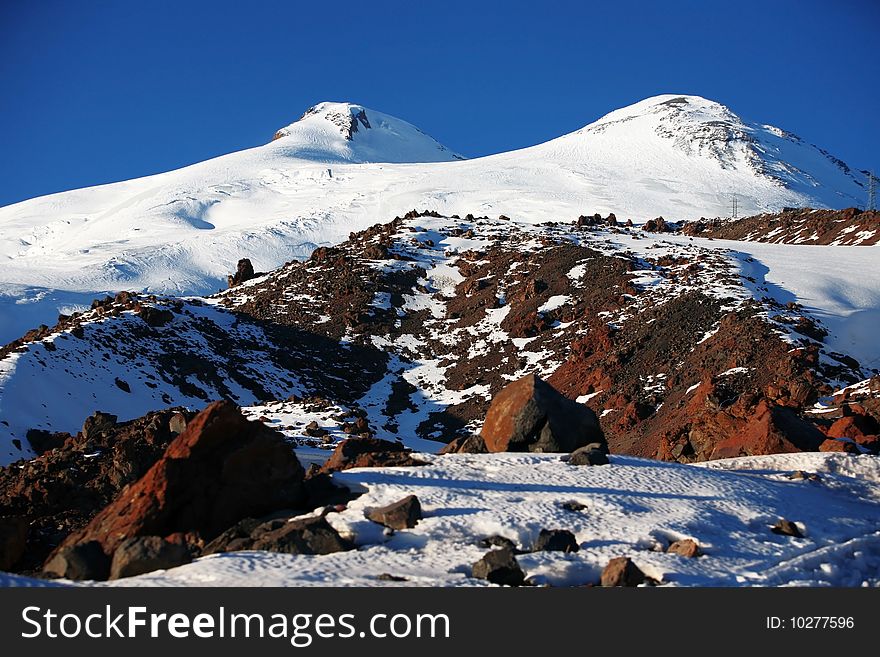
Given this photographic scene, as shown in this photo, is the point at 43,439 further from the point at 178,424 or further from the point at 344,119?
the point at 344,119

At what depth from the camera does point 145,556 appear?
12453mm

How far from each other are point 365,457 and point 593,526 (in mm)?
5260

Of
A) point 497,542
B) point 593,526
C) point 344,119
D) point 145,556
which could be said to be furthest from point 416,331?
point 344,119

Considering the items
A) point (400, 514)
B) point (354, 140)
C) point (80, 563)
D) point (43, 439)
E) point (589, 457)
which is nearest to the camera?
point (80, 563)

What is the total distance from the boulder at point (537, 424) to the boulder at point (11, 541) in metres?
9.32

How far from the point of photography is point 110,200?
136m

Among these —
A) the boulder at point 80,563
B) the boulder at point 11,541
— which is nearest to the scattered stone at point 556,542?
the boulder at point 80,563

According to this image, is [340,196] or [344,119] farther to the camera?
[344,119]

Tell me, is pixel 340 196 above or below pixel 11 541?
above

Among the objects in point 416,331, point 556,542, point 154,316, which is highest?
point 154,316

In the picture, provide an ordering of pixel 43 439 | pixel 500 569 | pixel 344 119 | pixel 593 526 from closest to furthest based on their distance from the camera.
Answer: pixel 500 569 → pixel 593 526 → pixel 43 439 → pixel 344 119

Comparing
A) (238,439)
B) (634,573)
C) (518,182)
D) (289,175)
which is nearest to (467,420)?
(238,439)

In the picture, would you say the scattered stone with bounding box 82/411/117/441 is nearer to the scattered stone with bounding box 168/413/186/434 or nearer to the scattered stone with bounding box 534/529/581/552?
the scattered stone with bounding box 168/413/186/434

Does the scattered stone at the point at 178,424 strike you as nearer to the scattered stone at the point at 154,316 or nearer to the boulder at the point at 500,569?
the boulder at the point at 500,569
